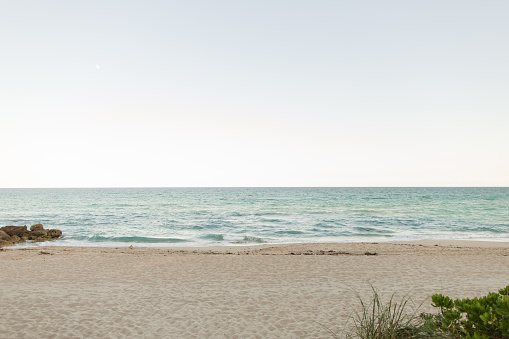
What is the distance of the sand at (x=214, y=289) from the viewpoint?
258 inches

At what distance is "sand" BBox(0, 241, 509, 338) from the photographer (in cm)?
655

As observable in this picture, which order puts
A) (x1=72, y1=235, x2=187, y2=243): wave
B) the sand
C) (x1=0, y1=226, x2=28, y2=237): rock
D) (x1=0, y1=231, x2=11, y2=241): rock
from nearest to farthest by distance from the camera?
the sand < (x1=0, y1=231, x2=11, y2=241): rock < (x1=72, y1=235, x2=187, y2=243): wave < (x1=0, y1=226, x2=28, y2=237): rock

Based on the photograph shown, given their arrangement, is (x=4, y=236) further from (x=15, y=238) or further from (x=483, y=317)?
(x=483, y=317)

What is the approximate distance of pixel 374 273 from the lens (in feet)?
34.6

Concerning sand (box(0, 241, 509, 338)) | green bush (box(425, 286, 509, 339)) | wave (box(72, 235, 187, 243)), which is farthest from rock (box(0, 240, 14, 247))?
green bush (box(425, 286, 509, 339))

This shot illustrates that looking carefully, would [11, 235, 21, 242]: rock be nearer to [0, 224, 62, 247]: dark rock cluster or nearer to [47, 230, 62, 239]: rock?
[0, 224, 62, 247]: dark rock cluster

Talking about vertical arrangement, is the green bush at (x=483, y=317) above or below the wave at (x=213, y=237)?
above

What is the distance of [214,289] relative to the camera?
8.98 metres

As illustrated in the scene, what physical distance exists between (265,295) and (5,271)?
8.86 metres

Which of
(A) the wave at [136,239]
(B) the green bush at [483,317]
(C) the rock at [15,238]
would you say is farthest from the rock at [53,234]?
(B) the green bush at [483,317]

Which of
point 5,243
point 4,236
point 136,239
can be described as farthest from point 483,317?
point 4,236

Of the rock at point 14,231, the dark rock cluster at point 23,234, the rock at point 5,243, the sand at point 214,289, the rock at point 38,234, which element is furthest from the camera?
the rock at point 38,234

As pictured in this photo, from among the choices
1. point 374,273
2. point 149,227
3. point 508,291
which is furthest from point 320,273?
point 149,227

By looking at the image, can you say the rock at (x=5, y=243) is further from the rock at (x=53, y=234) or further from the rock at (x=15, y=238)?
the rock at (x=53, y=234)
